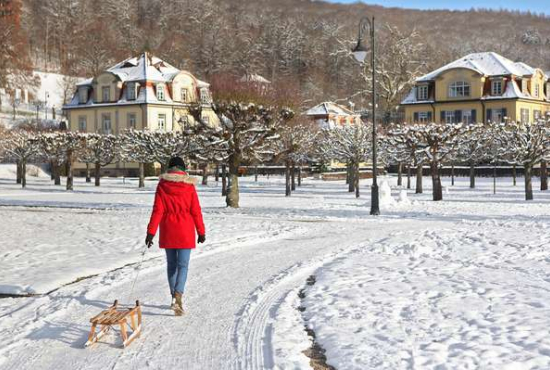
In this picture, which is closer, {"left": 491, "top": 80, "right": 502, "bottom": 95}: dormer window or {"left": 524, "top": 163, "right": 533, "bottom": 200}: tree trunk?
{"left": 524, "top": 163, "right": 533, "bottom": 200}: tree trunk

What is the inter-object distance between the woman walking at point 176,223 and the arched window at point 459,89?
56373mm

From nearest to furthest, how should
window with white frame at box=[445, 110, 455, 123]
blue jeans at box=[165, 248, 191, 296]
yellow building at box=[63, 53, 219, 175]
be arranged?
blue jeans at box=[165, 248, 191, 296], window with white frame at box=[445, 110, 455, 123], yellow building at box=[63, 53, 219, 175]

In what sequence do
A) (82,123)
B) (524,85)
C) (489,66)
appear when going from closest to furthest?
(524,85)
(489,66)
(82,123)

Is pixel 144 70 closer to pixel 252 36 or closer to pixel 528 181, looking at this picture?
pixel 528 181

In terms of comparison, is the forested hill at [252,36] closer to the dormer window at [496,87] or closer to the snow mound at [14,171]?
the dormer window at [496,87]

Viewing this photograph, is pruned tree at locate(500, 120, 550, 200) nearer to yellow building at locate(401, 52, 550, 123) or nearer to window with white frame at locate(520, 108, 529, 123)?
yellow building at locate(401, 52, 550, 123)

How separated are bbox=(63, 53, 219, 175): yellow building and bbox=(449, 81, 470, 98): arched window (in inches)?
864

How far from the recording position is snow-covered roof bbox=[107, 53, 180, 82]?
63219mm

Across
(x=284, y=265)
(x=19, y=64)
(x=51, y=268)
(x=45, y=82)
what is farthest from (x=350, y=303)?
(x=45, y=82)

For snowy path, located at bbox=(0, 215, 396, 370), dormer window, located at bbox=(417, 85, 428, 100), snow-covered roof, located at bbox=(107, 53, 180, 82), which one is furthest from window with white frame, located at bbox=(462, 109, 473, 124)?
snowy path, located at bbox=(0, 215, 396, 370)

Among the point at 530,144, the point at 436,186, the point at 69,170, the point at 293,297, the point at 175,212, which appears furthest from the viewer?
the point at 69,170

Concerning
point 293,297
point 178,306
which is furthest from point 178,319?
point 293,297

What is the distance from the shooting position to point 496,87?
59.9 m

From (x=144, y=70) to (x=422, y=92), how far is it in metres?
26.6
